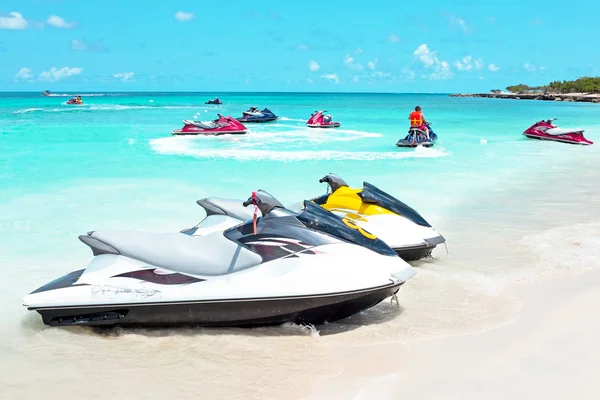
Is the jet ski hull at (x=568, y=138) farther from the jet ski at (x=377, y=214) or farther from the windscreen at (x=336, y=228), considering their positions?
the windscreen at (x=336, y=228)

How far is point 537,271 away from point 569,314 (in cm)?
121

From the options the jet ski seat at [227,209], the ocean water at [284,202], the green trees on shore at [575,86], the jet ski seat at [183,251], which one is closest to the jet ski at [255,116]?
the ocean water at [284,202]

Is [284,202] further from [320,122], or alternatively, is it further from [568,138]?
[320,122]

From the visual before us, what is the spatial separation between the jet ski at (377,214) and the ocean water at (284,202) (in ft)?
1.07

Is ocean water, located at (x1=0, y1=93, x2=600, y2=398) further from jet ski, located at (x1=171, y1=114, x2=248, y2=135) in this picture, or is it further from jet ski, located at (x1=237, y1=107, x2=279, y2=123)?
jet ski, located at (x1=237, y1=107, x2=279, y2=123)

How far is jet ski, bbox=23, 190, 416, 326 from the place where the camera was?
4402mm

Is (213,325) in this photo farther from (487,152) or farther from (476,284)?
(487,152)

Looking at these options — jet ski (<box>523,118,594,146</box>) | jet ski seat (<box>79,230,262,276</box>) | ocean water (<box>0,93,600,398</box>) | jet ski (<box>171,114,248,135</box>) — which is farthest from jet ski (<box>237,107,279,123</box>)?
jet ski seat (<box>79,230,262,276</box>)

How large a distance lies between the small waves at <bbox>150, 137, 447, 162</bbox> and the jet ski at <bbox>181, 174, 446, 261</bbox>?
1074 centimetres

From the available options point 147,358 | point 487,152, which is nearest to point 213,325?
point 147,358

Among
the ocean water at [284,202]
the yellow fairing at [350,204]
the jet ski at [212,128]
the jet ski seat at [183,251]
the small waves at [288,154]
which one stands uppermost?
the jet ski at [212,128]

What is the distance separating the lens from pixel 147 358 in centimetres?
424

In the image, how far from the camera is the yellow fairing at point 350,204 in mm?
6051

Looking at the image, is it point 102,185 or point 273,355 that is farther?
point 102,185
